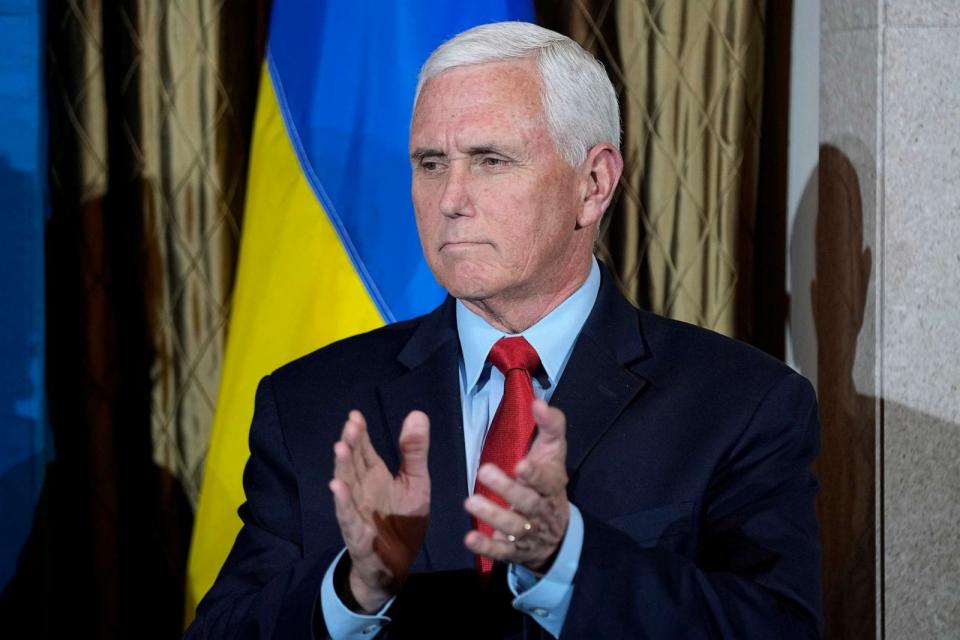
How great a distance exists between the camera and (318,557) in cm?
130

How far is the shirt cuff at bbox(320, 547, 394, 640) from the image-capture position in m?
1.21

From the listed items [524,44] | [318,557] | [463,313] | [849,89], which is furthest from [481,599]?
[849,89]

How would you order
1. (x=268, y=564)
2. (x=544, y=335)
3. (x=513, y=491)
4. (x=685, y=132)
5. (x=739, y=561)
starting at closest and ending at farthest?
(x=513, y=491)
(x=739, y=561)
(x=268, y=564)
(x=544, y=335)
(x=685, y=132)

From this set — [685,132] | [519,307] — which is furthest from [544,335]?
[685,132]

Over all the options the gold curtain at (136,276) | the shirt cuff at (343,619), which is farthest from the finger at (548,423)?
the gold curtain at (136,276)

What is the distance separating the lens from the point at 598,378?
1.49 meters

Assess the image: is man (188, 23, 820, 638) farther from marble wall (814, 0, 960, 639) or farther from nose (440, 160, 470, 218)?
marble wall (814, 0, 960, 639)

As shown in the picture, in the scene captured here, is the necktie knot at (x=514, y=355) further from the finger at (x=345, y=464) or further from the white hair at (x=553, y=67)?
the finger at (x=345, y=464)

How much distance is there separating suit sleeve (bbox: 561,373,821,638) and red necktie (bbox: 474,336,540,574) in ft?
0.70

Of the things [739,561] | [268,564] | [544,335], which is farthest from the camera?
[544,335]

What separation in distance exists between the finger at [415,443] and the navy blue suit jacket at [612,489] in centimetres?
17

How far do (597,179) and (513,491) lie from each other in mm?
676

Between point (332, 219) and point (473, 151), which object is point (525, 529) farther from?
point (332, 219)

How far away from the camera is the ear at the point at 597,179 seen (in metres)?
1.59
